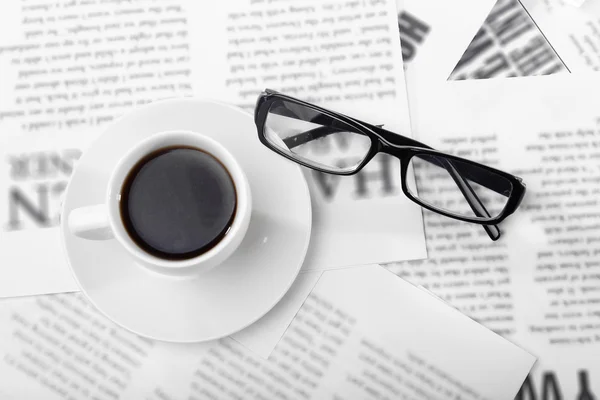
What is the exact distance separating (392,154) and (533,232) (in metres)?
0.14

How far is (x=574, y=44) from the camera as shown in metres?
0.50

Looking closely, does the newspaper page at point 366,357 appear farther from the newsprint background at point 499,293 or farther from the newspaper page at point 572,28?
the newspaper page at point 572,28

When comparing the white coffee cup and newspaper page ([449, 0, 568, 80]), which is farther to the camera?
newspaper page ([449, 0, 568, 80])

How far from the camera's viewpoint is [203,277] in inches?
17.6

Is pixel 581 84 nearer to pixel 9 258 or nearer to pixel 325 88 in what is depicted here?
pixel 325 88

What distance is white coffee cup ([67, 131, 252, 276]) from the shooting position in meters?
0.40

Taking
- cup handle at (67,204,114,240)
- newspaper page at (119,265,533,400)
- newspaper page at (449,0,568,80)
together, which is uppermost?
newspaper page at (449,0,568,80)

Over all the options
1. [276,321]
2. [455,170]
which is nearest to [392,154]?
[455,170]

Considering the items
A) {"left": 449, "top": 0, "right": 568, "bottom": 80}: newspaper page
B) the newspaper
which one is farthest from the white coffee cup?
{"left": 449, "top": 0, "right": 568, "bottom": 80}: newspaper page

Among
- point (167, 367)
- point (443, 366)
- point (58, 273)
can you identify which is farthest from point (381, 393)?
point (58, 273)

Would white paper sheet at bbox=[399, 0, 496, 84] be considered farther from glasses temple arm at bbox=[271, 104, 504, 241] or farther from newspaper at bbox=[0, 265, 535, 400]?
newspaper at bbox=[0, 265, 535, 400]

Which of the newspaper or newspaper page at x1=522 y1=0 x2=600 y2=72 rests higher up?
newspaper page at x1=522 y1=0 x2=600 y2=72

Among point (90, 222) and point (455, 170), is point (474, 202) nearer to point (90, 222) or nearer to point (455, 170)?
point (455, 170)

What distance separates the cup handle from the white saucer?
1.7 inches
